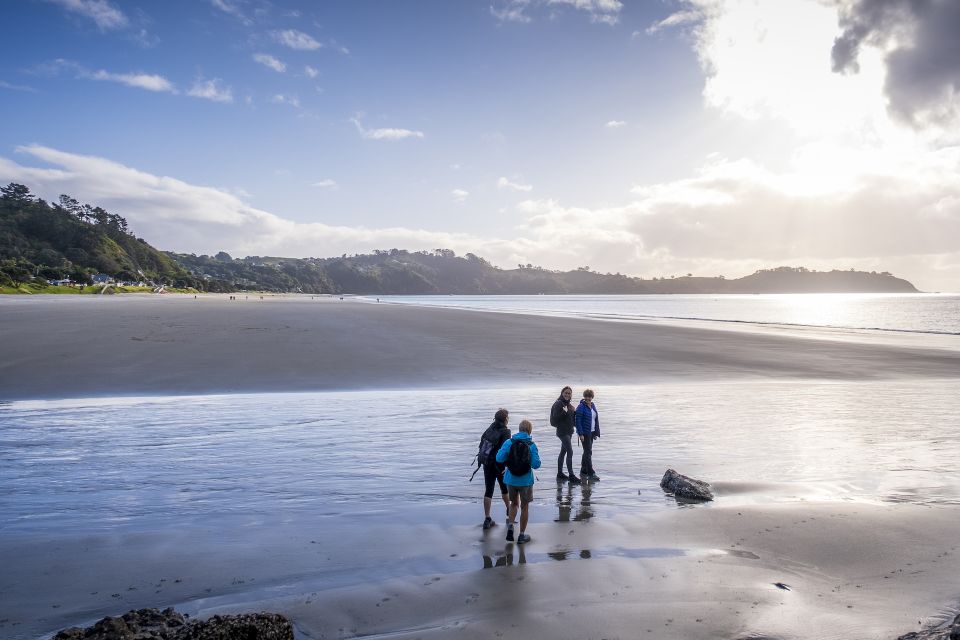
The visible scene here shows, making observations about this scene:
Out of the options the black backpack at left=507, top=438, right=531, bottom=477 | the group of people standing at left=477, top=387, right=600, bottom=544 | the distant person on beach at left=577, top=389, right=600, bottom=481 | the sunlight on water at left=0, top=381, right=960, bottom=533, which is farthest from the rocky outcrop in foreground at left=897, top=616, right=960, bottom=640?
the distant person on beach at left=577, top=389, right=600, bottom=481

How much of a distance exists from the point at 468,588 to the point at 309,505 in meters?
4.04

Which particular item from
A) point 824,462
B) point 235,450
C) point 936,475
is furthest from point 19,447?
point 936,475

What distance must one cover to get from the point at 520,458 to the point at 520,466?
0.13 metres

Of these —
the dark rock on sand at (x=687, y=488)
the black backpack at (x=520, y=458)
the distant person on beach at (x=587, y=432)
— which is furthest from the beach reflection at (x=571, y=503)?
the dark rock on sand at (x=687, y=488)

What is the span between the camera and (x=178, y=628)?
513 cm

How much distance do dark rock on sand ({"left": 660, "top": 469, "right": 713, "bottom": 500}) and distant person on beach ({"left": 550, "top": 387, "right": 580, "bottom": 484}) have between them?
5.95 ft

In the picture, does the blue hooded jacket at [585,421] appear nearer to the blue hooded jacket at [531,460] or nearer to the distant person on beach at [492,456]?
the distant person on beach at [492,456]

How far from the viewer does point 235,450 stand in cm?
1337

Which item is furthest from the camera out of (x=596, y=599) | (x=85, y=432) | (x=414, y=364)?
(x=414, y=364)

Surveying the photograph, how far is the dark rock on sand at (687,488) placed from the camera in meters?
10.3

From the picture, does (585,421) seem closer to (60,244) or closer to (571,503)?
(571,503)

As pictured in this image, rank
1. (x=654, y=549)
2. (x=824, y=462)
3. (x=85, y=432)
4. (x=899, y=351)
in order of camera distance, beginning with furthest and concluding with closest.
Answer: (x=899, y=351) < (x=85, y=432) < (x=824, y=462) < (x=654, y=549)

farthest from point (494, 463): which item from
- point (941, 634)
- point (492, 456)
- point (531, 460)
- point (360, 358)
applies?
point (360, 358)

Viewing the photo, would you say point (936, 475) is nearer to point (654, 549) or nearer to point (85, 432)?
point (654, 549)
